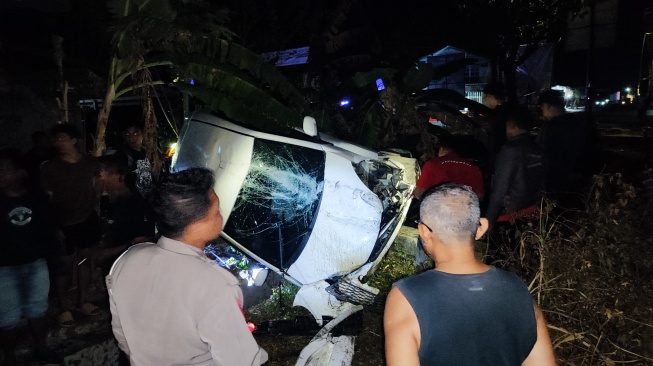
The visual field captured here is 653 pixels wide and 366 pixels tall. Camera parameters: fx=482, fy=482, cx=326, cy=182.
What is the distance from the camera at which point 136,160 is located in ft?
17.6

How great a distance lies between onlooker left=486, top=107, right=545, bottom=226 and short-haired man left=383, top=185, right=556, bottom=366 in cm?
325

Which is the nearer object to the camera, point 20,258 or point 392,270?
point 20,258

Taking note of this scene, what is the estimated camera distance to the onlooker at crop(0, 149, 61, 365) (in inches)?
148

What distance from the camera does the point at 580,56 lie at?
928 inches

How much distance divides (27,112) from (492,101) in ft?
22.6

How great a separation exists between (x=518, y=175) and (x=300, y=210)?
7.85 ft

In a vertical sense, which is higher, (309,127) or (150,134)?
(309,127)

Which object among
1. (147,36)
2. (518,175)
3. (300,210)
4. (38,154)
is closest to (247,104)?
(147,36)

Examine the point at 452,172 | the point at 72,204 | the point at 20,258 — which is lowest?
the point at 20,258

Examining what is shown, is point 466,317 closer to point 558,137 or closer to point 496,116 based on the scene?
point 558,137

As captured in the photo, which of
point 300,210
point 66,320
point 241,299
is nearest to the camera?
point 241,299

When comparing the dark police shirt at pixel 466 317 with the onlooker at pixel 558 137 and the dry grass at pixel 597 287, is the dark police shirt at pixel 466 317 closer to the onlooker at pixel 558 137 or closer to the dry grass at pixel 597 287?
the dry grass at pixel 597 287

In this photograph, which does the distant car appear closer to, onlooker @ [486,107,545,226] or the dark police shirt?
onlooker @ [486,107,545,226]

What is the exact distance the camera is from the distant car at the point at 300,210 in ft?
13.3
